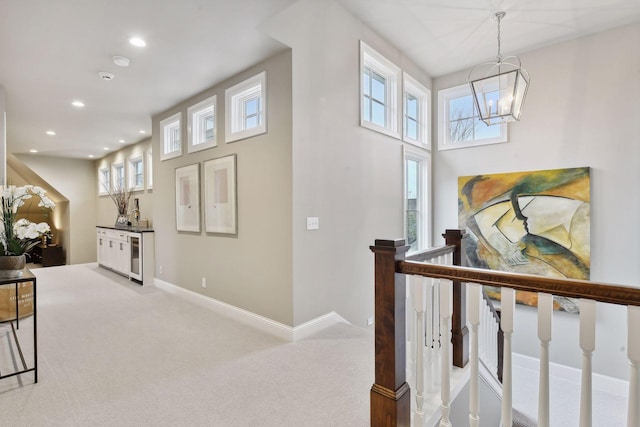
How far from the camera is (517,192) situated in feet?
14.3

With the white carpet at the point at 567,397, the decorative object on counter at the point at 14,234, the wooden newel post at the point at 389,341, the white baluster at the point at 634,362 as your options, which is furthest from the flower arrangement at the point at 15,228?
the white carpet at the point at 567,397

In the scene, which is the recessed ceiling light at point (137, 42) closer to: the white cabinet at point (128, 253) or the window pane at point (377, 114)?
the window pane at point (377, 114)

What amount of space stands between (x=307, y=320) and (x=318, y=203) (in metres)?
1.14

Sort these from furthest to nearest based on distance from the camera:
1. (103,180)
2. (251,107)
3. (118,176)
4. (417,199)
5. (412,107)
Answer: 1. (103,180)
2. (118,176)
3. (417,199)
4. (412,107)
5. (251,107)

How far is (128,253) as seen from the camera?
18.1 feet

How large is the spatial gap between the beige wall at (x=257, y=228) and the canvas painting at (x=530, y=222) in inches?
121

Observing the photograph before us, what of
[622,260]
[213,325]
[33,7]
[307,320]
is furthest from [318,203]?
[622,260]

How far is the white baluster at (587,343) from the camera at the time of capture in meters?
1.08

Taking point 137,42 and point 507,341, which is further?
point 137,42

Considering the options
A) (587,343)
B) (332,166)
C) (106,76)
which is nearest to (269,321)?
(332,166)

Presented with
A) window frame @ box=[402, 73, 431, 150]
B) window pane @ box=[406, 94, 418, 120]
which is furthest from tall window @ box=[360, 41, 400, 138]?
window pane @ box=[406, 94, 418, 120]

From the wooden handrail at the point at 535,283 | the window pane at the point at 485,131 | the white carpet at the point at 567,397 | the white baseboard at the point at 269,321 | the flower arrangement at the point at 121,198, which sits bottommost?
the white carpet at the point at 567,397

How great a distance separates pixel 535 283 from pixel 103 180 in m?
9.79

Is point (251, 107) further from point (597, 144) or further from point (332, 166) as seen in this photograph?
point (597, 144)
